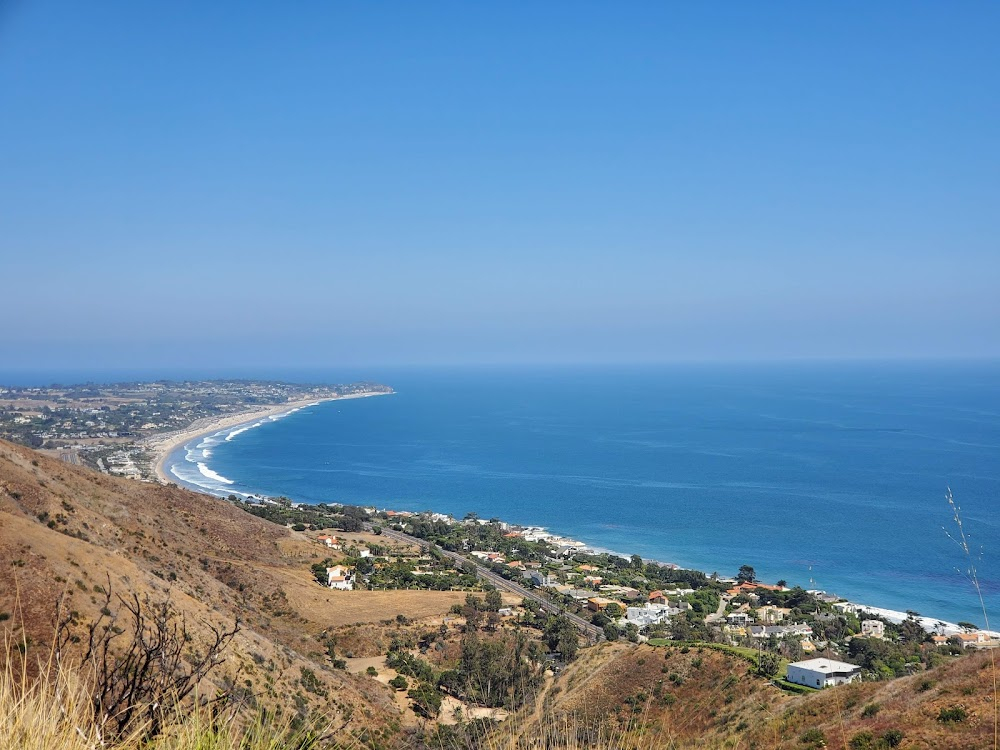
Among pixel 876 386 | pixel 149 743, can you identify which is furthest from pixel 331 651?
pixel 876 386

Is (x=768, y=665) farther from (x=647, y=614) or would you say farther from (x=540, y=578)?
(x=540, y=578)

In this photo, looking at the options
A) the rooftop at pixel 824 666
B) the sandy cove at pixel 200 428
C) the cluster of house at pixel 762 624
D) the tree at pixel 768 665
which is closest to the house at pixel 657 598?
the cluster of house at pixel 762 624

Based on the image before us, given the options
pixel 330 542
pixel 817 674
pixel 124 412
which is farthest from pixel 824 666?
pixel 124 412

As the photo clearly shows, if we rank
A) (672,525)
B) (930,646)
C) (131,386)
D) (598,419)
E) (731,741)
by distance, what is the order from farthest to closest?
(131,386)
(598,419)
(672,525)
(930,646)
(731,741)

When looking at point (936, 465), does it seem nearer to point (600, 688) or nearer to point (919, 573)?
point (919, 573)

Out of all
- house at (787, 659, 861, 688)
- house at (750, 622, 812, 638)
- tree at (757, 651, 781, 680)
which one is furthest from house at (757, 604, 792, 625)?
house at (787, 659, 861, 688)
